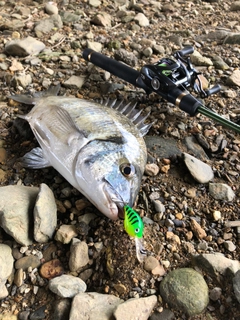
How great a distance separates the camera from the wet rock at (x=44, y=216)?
259cm

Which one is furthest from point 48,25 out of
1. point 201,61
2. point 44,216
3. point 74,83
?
point 44,216

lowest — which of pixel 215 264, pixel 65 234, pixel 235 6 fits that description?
pixel 65 234

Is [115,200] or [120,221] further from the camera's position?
[120,221]

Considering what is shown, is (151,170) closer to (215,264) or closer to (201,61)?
(215,264)

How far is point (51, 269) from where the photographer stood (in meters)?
2.58

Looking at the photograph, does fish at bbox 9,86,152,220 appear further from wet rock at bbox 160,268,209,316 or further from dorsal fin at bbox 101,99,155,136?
wet rock at bbox 160,268,209,316

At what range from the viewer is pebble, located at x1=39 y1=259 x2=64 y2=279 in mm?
2547

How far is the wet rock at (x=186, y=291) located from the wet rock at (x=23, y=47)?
130 inches

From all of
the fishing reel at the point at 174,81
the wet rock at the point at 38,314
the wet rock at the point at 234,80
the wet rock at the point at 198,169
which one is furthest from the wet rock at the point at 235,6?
the wet rock at the point at 38,314

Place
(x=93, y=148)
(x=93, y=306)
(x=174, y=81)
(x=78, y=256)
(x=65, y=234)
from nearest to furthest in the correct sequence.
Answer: (x=93, y=306), (x=78, y=256), (x=65, y=234), (x=93, y=148), (x=174, y=81)

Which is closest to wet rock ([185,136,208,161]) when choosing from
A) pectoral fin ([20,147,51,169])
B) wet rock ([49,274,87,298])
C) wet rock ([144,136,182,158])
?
wet rock ([144,136,182,158])

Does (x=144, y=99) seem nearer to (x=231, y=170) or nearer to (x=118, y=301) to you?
(x=231, y=170)

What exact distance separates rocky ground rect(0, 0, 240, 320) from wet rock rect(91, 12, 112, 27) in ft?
1.71

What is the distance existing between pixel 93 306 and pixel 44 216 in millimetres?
706
